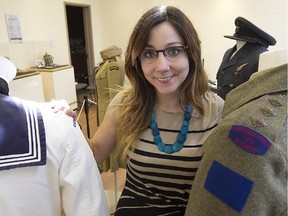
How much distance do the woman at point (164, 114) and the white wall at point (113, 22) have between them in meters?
3.91

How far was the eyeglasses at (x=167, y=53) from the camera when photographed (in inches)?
39.5

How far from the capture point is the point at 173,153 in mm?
1027

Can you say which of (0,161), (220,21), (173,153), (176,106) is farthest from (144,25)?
(220,21)

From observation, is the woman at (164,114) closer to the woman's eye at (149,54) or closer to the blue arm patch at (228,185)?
the woman's eye at (149,54)

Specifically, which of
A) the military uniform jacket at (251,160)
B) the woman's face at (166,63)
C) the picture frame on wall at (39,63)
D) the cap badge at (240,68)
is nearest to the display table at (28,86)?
the picture frame on wall at (39,63)

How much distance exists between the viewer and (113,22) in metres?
6.71

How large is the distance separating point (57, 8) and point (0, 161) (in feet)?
17.2

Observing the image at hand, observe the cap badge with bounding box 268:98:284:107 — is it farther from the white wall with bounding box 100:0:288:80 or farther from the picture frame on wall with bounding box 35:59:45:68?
the picture frame on wall with bounding box 35:59:45:68

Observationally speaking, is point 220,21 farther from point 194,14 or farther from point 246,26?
point 246,26

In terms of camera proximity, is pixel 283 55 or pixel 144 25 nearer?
pixel 283 55

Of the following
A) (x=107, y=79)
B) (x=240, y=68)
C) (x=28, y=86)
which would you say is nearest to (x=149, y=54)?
(x=240, y=68)

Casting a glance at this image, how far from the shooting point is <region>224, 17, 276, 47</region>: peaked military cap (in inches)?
63.9

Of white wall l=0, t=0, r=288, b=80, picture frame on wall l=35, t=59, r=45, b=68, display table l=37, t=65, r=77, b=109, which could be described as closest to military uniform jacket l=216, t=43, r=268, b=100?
white wall l=0, t=0, r=288, b=80

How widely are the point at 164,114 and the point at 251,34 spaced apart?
941 mm
